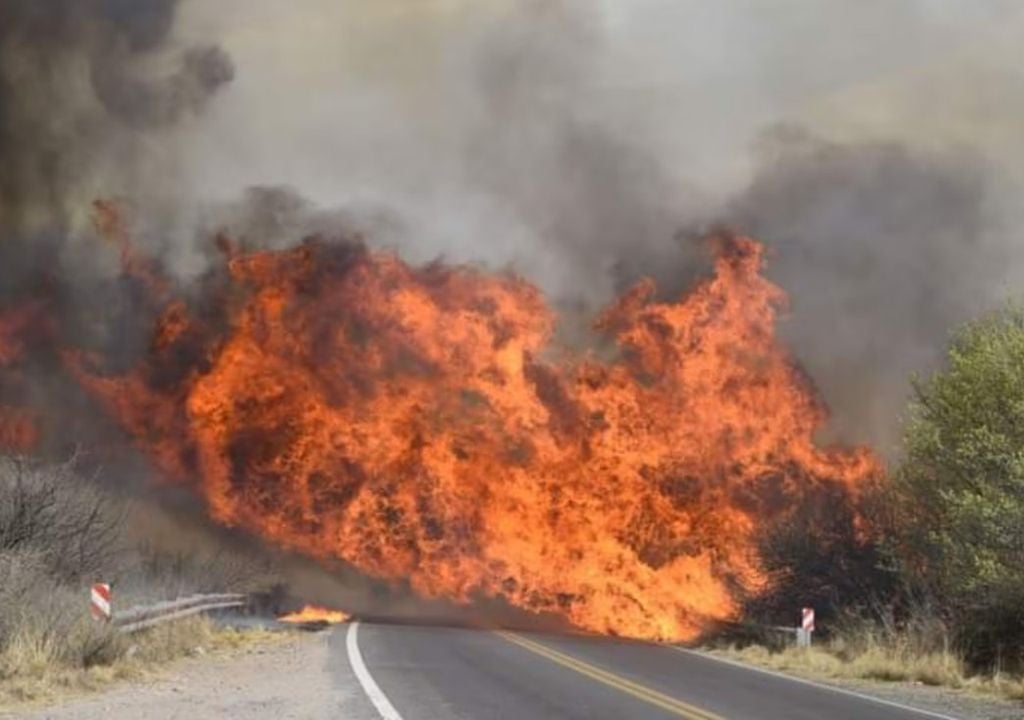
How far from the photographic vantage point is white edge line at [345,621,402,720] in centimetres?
1249

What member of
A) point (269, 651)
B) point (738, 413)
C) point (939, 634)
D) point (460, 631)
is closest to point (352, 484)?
point (460, 631)

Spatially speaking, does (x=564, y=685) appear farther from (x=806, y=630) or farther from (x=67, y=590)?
(x=806, y=630)

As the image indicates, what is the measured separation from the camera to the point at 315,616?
34000 millimetres

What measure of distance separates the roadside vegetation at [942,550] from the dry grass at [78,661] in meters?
11.4

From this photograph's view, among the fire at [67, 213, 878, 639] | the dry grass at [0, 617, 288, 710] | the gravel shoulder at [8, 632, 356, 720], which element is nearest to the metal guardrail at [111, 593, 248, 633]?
the dry grass at [0, 617, 288, 710]

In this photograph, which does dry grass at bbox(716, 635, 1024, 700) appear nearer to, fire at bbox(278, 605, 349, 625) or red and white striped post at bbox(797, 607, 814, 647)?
red and white striped post at bbox(797, 607, 814, 647)

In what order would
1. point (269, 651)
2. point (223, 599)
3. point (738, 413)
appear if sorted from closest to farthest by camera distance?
point (269, 651) → point (223, 599) → point (738, 413)

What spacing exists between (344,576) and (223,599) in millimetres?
13166

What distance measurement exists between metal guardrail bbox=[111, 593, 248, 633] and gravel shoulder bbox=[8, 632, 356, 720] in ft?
3.08

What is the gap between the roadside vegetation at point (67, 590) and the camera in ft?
47.5

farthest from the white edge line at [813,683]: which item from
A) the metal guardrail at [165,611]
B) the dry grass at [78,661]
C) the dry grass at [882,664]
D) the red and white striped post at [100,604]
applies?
the red and white striped post at [100,604]

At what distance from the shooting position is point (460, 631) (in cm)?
2852

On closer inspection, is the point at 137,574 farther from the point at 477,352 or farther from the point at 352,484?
the point at 477,352

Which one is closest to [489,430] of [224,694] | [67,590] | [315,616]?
[315,616]
